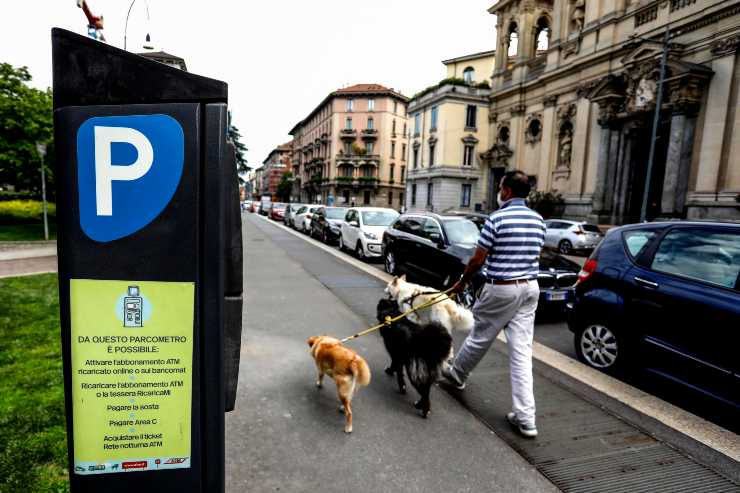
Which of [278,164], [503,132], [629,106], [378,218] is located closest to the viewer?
[378,218]

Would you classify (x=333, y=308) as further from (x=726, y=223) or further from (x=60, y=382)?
(x=726, y=223)

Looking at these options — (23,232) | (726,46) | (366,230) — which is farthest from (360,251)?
(726,46)

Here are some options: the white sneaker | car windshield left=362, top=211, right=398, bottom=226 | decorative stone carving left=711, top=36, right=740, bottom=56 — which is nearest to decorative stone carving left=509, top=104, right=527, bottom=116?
decorative stone carving left=711, top=36, right=740, bottom=56

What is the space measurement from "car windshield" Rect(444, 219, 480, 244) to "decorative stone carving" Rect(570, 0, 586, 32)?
25904 millimetres

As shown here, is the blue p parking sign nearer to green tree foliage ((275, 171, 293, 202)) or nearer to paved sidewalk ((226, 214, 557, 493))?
paved sidewalk ((226, 214, 557, 493))

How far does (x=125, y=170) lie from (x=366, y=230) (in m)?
11.9

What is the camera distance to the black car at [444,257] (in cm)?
671

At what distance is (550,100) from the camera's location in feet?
98.2

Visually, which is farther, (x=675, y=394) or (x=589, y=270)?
(x=589, y=270)

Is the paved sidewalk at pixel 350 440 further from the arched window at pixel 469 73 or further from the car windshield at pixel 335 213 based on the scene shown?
the arched window at pixel 469 73

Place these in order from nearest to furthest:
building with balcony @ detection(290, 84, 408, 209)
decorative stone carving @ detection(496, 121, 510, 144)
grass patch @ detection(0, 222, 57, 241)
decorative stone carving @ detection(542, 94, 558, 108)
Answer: grass patch @ detection(0, 222, 57, 241) → decorative stone carving @ detection(542, 94, 558, 108) → decorative stone carving @ detection(496, 121, 510, 144) → building with balcony @ detection(290, 84, 408, 209)

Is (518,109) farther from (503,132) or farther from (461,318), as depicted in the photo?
(461,318)

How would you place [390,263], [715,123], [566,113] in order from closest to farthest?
1. [390,263]
2. [715,123]
3. [566,113]

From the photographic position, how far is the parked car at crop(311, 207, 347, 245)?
17.1 metres
